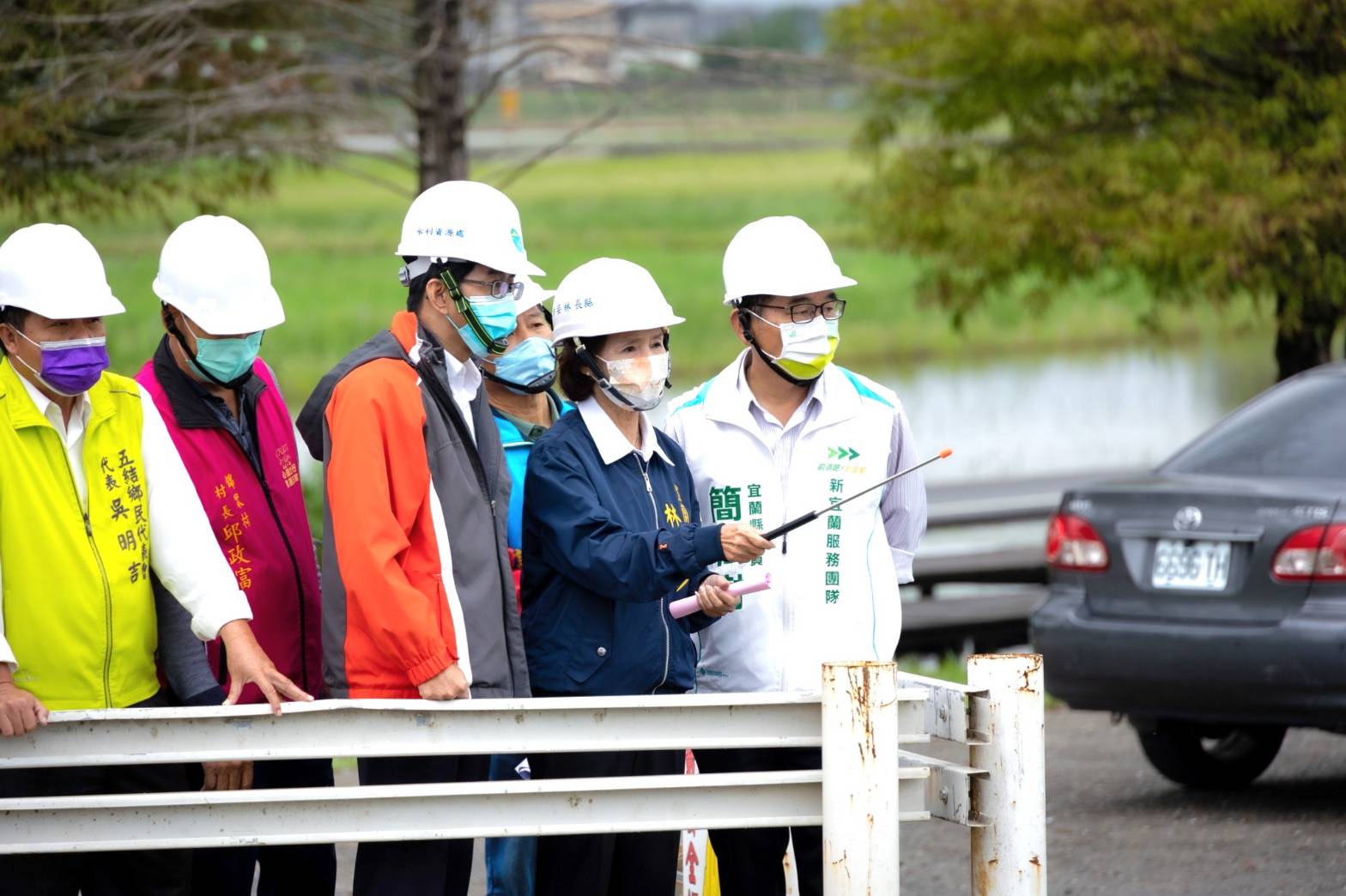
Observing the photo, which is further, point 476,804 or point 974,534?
point 974,534

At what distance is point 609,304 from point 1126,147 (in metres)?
6.50

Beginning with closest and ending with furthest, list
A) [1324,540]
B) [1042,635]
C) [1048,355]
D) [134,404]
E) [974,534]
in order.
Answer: [134,404] < [1324,540] < [1042,635] < [974,534] < [1048,355]

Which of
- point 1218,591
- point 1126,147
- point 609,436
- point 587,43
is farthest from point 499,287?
point 1126,147

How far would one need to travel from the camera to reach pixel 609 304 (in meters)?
4.39

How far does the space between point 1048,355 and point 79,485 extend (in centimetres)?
3287

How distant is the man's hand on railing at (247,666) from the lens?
3820mm

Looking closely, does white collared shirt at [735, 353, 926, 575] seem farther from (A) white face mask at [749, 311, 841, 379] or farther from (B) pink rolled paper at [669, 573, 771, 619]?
(B) pink rolled paper at [669, 573, 771, 619]

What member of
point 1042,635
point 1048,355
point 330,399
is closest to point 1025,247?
point 1042,635

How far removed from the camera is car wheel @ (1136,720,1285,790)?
23.8 ft

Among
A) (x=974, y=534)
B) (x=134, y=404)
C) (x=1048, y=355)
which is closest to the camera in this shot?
(x=134, y=404)

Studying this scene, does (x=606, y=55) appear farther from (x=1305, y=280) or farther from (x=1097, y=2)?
(x=1305, y=280)

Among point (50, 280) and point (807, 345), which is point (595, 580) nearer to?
point (807, 345)

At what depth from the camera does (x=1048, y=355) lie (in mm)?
35531

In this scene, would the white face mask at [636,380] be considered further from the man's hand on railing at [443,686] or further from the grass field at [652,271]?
the grass field at [652,271]
